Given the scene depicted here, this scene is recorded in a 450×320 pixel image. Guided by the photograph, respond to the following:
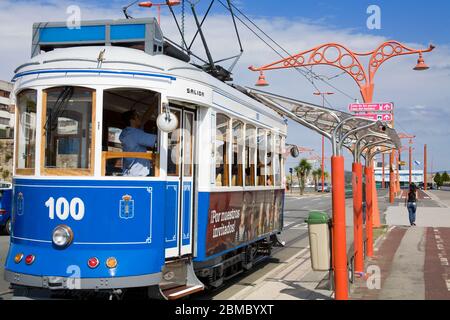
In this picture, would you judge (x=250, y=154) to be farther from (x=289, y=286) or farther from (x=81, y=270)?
(x=81, y=270)

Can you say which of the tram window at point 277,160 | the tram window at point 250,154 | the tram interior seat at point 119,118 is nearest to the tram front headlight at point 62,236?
the tram interior seat at point 119,118

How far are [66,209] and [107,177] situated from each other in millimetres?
562

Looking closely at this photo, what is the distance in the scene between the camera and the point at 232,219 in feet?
28.9

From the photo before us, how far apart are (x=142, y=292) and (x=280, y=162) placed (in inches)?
226

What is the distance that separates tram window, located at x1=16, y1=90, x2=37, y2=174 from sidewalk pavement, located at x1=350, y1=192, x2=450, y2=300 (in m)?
4.95

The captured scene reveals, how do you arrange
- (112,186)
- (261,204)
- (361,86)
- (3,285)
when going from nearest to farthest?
(112,186)
(3,285)
(261,204)
(361,86)

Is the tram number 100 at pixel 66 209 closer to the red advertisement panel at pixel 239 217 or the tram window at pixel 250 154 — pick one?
the red advertisement panel at pixel 239 217

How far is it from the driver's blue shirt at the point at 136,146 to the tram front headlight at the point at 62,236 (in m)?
Answer: 0.92

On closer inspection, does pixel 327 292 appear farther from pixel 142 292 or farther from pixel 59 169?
pixel 59 169

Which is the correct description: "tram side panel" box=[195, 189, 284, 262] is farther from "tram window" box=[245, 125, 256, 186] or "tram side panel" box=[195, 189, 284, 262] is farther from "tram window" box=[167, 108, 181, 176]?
"tram window" box=[167, 108, 181, 176]

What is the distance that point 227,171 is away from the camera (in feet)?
28.4

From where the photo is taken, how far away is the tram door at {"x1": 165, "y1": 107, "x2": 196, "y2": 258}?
283 inches

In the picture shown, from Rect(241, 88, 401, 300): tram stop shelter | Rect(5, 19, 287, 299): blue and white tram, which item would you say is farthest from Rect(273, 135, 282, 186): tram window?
Rect(5, 19, 287, 299): blue and white tram
